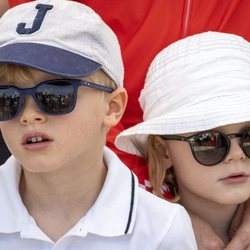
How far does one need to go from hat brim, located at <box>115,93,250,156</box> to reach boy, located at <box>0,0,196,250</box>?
0.19 m

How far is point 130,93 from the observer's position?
1949 millimetres

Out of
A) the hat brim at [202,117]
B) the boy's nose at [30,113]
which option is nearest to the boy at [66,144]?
the boy's nose at [30,113]

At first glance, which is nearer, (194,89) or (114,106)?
(114,106)

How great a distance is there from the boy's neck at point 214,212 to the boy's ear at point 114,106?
0.45 m

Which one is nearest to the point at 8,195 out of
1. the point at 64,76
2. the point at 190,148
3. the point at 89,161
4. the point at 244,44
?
the point at 89,161

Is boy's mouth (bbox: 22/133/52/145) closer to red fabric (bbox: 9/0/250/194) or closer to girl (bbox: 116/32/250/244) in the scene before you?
girl (bbox: 116/32/250/244)

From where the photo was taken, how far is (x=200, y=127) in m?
1.60

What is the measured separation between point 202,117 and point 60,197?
16.6 inches

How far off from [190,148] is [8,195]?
0.50 m

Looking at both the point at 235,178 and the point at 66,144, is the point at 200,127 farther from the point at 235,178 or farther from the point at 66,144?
the point at 66,144

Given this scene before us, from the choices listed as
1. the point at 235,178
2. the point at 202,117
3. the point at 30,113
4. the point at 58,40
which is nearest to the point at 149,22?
the point at 202,117

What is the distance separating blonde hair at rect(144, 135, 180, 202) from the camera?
175cm

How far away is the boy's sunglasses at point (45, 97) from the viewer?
4.11ft

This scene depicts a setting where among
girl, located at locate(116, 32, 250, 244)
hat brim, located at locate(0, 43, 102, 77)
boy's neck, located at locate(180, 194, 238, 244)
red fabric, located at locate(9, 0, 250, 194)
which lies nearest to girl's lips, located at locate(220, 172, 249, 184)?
girl, located at locate(116, 32, 250, 244)
